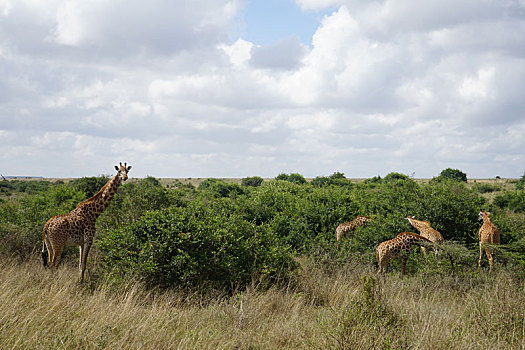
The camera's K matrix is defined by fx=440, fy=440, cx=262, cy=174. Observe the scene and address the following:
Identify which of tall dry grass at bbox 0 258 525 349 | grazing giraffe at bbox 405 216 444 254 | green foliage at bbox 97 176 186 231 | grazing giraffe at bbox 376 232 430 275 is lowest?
tall dry grass at bbox 0 258 525 349

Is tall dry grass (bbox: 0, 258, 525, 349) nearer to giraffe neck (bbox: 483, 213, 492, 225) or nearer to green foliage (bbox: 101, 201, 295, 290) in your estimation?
green foliage (bbox: 101, 201, 295, 290)

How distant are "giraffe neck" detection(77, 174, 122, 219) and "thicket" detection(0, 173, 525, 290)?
742 millimetres

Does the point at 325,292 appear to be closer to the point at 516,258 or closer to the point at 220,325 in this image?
the point at 220,325

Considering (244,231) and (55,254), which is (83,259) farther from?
(244,231)

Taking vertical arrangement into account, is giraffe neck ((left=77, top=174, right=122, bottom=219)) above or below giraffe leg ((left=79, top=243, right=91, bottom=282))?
above

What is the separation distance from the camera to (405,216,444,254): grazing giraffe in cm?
1157

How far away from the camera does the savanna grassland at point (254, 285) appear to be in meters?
5.73

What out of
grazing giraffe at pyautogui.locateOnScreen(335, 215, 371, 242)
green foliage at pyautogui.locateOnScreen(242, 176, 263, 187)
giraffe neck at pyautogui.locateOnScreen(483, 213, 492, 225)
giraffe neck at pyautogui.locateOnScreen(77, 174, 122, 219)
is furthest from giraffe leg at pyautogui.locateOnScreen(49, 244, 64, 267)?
green foliage at pyautogui.locateOnScreen(242, 176, 263, 187)

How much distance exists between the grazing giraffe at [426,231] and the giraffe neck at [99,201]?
25.9 ft

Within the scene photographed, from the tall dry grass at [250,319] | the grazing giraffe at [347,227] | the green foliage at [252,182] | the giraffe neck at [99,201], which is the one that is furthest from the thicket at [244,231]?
the green foliage at [252,182]

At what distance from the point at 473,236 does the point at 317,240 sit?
469 centimetres

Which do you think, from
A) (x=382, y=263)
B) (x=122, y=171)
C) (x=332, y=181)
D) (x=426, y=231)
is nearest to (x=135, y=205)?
(x=122, y=171)

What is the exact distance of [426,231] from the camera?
1192 centimetres

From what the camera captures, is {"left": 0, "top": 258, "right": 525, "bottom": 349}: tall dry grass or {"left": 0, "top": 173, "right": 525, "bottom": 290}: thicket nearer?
{"left": 0, "top": 258, "right": 525, "bottom": 349}: tall dry grass
